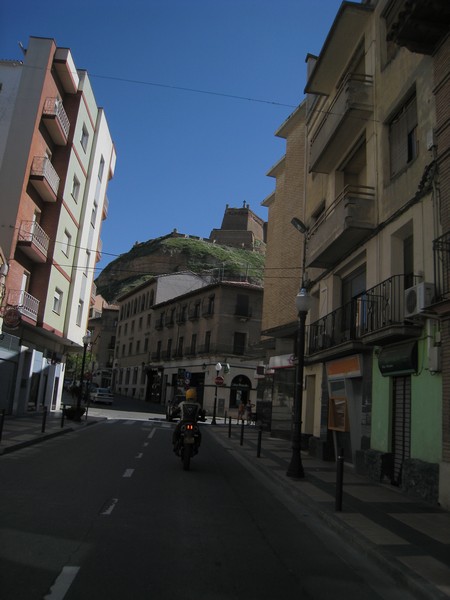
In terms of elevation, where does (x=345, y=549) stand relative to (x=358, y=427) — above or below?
below

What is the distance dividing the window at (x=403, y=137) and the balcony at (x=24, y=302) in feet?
52.3

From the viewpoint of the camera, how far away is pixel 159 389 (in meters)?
57.0

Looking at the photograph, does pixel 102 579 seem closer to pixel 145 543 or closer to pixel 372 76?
pixel 145 543

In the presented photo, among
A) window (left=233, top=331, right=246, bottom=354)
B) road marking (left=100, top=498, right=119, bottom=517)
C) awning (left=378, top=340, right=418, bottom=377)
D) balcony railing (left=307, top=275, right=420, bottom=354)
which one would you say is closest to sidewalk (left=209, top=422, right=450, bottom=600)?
awning (left=378, top=340, right=418, bottom=377)

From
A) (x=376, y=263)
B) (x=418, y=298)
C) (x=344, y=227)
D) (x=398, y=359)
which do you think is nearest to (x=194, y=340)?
(x=344, y=227)

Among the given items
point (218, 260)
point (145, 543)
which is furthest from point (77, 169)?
point (218, 260)

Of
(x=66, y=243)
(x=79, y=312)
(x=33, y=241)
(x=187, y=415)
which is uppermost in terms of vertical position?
(x=66, y=243)

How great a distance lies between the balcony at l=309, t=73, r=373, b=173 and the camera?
46.1 feet

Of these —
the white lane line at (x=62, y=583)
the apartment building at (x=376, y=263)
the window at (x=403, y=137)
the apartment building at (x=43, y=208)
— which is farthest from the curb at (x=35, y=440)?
the window at (x=403, y=137)

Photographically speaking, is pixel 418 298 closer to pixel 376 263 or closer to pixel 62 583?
pixel 376 263

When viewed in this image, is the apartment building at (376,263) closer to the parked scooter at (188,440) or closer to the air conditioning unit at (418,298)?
the air conditioning unit at (418,298)

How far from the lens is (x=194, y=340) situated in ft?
170

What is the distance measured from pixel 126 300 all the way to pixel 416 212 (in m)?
65.7

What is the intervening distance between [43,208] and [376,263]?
18449 millimetres
